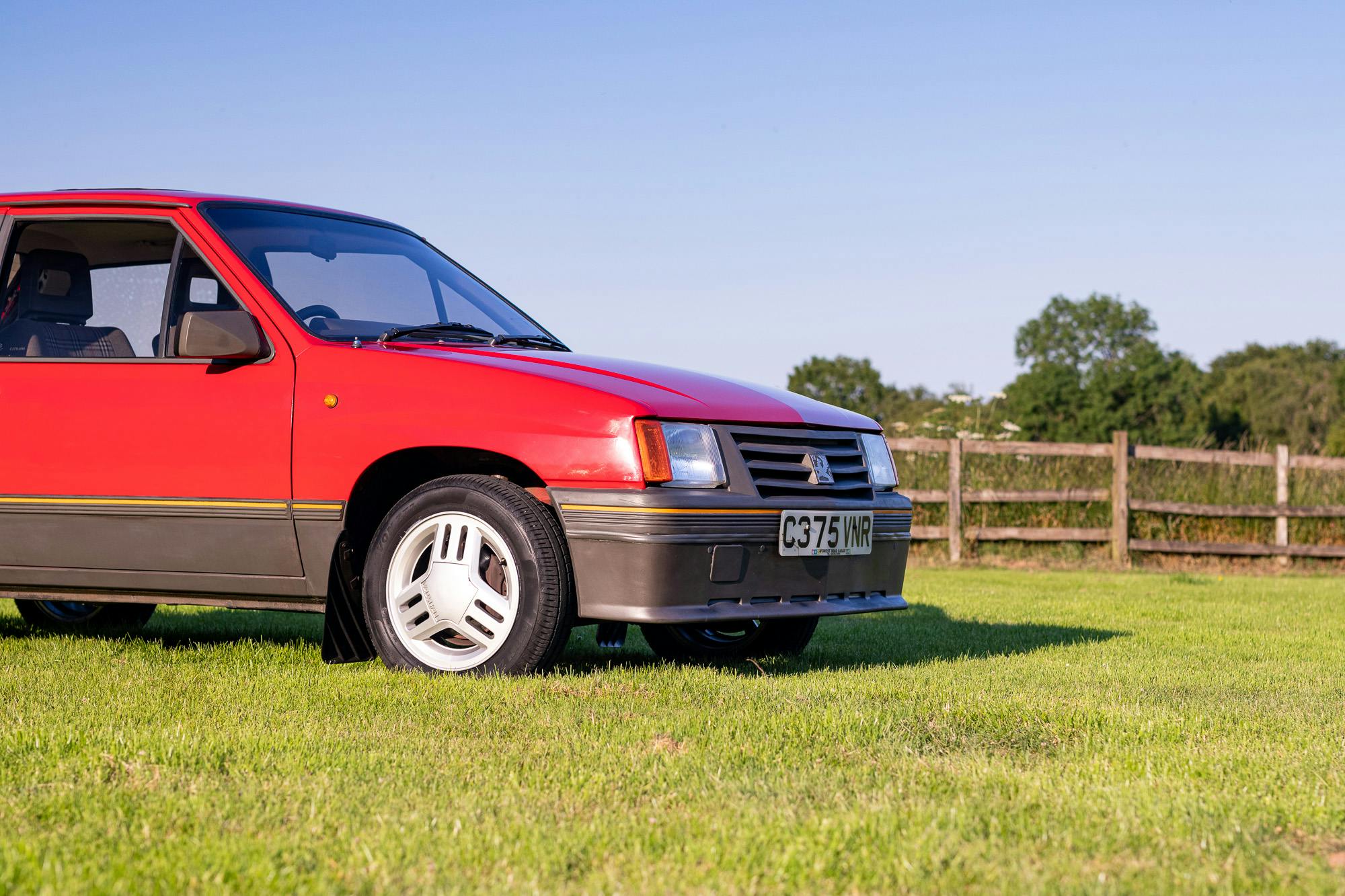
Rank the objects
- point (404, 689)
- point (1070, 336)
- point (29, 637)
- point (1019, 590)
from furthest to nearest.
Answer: point (1070, 336)
point (1019, 590)
point (29, 637)
point (404, 689)

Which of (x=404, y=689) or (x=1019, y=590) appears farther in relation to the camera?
(x=1019, y=590)

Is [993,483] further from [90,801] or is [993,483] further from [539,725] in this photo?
[90,801]

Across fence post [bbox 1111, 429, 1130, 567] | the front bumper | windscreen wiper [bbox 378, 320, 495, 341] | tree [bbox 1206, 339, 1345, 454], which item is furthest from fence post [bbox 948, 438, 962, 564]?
tree [bbox 1206, 339, 1345, 454]

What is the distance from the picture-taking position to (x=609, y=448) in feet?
16.6

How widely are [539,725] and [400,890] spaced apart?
1.62 meters

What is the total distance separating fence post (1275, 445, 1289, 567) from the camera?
17016 mm

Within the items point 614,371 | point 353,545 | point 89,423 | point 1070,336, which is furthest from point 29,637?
point 1070,336

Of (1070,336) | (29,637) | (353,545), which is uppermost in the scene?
(1070,336)

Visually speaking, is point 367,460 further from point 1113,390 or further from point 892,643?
point 1113,390

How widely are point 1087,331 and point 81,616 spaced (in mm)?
91042

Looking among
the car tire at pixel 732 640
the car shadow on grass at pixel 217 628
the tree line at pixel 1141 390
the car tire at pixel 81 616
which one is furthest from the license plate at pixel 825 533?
the tree line at pixel 1141 390

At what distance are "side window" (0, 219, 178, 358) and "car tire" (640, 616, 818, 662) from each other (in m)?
2.55

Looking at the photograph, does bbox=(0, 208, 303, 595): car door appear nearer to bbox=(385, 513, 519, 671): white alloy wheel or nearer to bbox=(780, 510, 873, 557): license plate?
bbox=(385, 513, 519, 671): white alloy wheel

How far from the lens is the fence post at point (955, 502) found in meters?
17.0
